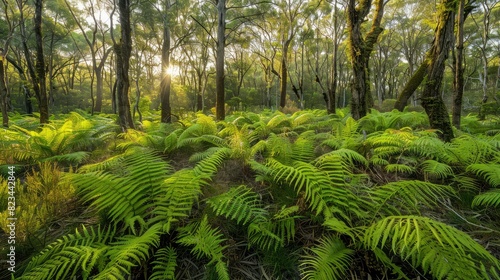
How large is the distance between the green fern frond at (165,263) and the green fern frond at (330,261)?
829 millimetres

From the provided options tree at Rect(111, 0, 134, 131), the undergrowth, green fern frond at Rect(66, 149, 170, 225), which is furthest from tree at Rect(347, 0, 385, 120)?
tree at Rect(111, 0, 134, 131)

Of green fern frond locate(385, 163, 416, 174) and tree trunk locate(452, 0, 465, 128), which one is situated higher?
tree trunk locate(452, 0, 465, 128)

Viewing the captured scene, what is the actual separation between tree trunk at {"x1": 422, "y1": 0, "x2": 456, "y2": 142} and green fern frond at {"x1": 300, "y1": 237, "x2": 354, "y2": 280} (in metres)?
3.07

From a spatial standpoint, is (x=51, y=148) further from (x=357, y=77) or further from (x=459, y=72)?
(x=459, y=72)

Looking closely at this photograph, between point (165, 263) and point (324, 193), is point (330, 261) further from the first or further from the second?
point (165, 263)

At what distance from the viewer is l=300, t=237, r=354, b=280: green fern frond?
128cm

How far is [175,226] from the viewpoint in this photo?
1819 mm

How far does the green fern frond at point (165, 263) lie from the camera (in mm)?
1370

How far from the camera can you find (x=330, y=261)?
1344 millimetres

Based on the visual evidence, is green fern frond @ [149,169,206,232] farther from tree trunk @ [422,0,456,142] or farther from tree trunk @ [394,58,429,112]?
tree trunk @ [394,58,429,112]

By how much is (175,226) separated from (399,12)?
79.9 feet

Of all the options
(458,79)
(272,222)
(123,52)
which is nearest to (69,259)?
(272,222)

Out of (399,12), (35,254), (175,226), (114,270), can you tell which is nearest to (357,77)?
(175,226)

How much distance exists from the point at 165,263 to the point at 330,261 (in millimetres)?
1078
